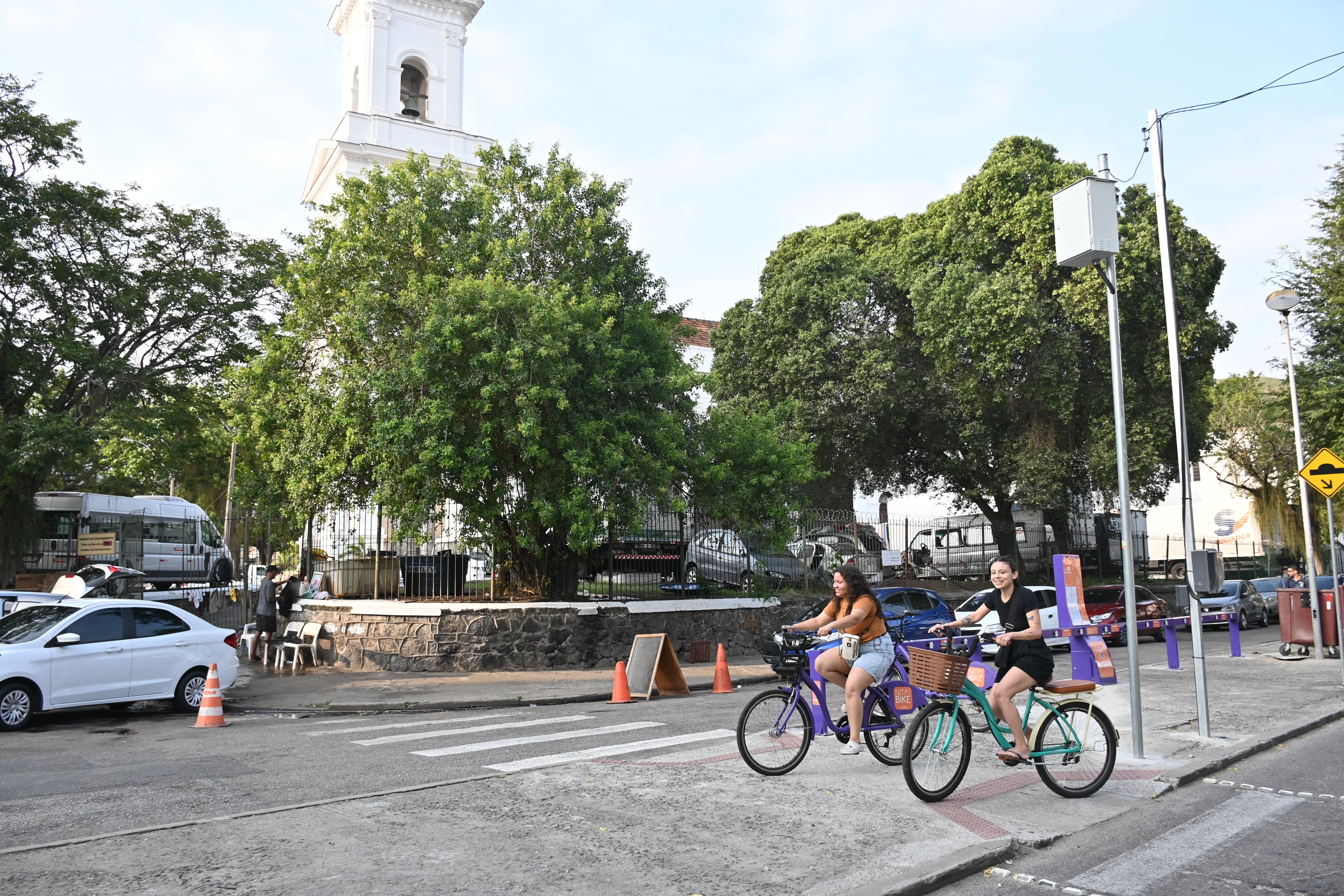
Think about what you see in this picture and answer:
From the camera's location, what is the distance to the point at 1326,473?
559 inches

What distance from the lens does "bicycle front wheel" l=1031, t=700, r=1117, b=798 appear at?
280 inches

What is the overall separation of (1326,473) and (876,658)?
1021cm

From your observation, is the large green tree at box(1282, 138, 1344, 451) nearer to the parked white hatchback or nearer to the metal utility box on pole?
the metal utility box on pole

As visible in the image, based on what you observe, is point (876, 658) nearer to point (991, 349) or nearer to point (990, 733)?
point (990, 733)

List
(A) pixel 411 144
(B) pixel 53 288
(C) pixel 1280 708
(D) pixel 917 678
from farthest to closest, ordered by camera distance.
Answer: (A) pixel 411 144 < (B) pixel 53 288 < (C) pixel 1280 708 < (D) pixel 917 678

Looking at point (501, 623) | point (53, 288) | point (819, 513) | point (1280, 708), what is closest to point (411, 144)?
point (53, 288)

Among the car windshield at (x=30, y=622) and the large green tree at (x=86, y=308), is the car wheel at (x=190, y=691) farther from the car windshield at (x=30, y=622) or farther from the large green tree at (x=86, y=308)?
the large green tree at (x=86, y=308)

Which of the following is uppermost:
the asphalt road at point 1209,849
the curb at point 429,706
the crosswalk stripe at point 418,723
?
the asphalt road at point 1209,849

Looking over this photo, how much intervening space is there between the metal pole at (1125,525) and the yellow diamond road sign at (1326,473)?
6.85m

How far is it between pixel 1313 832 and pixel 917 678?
262cm

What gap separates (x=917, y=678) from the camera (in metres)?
7.05

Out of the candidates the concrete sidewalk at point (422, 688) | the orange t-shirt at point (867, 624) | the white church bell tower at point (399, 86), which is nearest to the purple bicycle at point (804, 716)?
the orange t-shirt at point (867, 624)

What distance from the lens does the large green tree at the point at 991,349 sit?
27.8 meters

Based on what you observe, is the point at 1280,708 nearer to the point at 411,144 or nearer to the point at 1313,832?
the point at 1313,832
